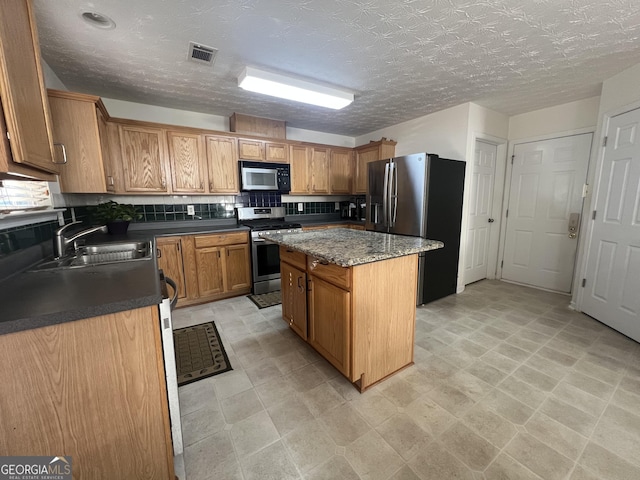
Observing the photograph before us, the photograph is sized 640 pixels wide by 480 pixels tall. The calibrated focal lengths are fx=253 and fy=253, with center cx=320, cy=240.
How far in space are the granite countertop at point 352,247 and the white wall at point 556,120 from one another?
3.03 metres

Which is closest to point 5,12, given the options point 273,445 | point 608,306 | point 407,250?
point 407,250

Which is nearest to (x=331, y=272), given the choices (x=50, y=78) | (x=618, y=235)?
(x=618, y=235)

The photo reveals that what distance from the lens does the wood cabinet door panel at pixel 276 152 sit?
3719 millimetres

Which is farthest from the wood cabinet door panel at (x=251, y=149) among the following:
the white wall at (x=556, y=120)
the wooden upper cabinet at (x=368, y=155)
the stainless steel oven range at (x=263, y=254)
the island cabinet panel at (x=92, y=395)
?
the white wall at (x=556, y=120)

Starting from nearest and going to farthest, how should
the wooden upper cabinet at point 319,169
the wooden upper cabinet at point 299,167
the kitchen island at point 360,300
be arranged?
the kitchen island at point 360,300 < the wooden upper cabinet at point 299,167 < the wooden upper cabinet at point 319,169

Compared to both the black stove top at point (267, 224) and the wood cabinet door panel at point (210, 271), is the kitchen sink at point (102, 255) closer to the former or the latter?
the wood cabinet door panel at point (210, 271)

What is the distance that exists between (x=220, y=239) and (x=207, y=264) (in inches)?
13.7

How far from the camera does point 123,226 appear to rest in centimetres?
281

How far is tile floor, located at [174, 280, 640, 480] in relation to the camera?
1.26 metres

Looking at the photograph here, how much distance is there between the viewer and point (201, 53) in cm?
204

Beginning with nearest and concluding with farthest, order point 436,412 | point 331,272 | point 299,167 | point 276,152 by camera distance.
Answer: point 436,412 → point 331,272 → point 276,152 → point 299,167

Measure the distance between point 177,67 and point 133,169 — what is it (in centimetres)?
135

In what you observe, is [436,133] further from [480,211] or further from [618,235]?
[618,235]

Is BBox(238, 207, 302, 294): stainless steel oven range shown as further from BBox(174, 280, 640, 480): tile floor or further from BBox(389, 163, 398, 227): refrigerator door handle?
BBox(389, 163, 398, 227): refrigerator door handle
